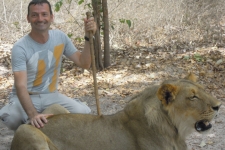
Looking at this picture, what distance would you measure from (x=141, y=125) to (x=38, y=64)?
54.5 inches

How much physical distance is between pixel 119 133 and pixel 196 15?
22.2 ft

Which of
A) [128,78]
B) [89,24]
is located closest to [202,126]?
[89,24]

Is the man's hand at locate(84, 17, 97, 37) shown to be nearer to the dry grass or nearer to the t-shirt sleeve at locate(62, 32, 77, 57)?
the t-shirt sleeve at locate(62, 32, 77, 57)

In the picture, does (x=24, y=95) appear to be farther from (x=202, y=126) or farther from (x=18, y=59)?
(x=202, y=126)

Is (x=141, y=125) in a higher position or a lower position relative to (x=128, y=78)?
higher

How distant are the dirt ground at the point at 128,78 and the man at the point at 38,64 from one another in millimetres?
1222

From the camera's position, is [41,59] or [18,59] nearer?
[18,59]

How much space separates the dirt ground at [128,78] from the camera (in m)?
6.16

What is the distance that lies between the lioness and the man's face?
41.3 inches

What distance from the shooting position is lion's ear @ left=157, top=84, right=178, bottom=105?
3113 millimetres

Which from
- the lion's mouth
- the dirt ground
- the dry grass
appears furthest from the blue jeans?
the dry grass

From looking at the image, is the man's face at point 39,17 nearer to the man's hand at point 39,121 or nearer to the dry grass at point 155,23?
the man's hand at point 39,121

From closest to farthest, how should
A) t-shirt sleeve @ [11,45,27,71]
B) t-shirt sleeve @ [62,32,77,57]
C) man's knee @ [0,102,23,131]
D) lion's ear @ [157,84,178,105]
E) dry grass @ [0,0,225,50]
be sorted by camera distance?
1. lion's ear @ [157,84,178,105]
2. t-shirt sleeve @ [11,45,27,71]
3. man's knee @ [0,102,23,131]
4. t-shirt sleeve @ [62,32,77,57]
5. dry grass @ [0,0,225,50]

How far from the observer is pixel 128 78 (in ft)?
22.7
